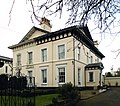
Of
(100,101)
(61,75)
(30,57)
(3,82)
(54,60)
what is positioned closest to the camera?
(3,82)

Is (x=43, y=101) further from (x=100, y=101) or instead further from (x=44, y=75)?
(x=44, y=75)

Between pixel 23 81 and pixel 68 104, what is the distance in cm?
792

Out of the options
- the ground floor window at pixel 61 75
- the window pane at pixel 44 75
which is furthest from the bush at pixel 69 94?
the window pane at pixel 44 75

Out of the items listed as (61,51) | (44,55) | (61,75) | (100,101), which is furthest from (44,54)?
(100,101)

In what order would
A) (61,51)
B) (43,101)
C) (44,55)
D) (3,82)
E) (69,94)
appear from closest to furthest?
(3,82) → (69,94) → (43,101) → (61,51) → (44,55)

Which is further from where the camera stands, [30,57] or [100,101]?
[30,57]

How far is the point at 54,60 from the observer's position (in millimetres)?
31578

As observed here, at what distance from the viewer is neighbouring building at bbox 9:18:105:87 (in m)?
29.4

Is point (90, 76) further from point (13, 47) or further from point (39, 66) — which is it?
point (13, 47)

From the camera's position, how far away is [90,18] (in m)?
5.68

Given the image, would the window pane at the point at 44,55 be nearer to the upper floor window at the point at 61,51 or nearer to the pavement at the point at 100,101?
the upper floor window at the point at 61,51

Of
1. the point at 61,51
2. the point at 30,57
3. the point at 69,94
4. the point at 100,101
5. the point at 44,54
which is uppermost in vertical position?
the point at 61,51

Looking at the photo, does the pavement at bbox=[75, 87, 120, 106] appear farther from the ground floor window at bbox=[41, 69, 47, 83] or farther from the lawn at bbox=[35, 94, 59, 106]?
the ground floor window at bbox=[41, 69, 47, 83]

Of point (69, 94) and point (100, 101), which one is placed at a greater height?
point (69, 94)
